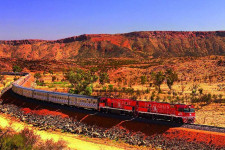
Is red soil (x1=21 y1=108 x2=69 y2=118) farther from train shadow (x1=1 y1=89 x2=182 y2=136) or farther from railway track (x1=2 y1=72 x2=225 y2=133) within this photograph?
railway track (x1=2 y1=72 x2=225 y2=133)

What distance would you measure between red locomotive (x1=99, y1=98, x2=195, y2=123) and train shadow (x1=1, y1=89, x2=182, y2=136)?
892 mm

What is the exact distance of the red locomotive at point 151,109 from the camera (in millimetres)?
28516

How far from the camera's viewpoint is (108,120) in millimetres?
33500

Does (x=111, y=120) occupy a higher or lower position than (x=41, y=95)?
lower

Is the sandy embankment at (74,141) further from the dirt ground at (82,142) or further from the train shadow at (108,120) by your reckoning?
the train shadow at (108,120)

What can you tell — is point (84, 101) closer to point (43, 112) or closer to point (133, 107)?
point (43, 112)

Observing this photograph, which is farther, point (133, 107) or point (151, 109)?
point (133, 107)

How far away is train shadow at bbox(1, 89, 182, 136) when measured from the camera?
29.4 meters

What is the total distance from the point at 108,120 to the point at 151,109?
257 inches

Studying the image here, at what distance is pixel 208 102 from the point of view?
4456 centimetres

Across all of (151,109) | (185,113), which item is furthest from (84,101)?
(185,113)

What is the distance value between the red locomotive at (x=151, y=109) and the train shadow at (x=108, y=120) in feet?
2.93

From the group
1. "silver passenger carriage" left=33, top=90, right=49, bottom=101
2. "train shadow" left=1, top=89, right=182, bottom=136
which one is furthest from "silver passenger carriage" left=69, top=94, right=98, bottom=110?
"silver passenger carriage" left=33, top=90, right=49, bottom=101

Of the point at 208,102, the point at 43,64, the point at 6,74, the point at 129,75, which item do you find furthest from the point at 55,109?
the point at 43,64
